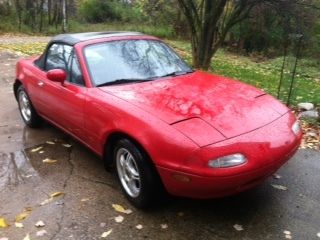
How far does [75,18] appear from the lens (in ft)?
84.2

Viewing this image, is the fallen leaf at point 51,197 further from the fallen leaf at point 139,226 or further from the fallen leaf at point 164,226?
the fallen leaf at point 164,226

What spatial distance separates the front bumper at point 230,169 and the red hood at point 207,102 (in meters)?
0.14

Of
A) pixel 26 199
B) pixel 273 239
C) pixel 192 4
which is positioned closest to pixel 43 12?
pixel 192 4

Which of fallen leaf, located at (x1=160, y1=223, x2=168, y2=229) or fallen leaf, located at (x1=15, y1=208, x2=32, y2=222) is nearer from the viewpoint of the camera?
fallen leaf, located at (x1=160, y1=223, x2=168, y2=229)

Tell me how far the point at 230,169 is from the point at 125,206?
48.0 inches

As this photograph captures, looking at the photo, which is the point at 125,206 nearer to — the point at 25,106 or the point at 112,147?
the point at 112,147

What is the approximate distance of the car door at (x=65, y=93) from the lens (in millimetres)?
4543

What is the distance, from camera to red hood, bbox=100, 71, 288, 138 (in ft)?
12.0

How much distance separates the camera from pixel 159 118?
3.61 meters

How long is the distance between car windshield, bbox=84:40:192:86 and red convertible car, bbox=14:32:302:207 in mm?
11

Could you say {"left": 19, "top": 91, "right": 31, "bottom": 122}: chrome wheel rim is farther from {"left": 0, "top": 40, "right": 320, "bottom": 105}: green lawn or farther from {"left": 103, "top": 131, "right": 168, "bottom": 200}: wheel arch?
{"left": 0, "top": 40, "right": 320, "bottom": 105}: green lawn

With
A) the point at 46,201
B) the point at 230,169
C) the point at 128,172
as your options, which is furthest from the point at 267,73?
the point at 230,169

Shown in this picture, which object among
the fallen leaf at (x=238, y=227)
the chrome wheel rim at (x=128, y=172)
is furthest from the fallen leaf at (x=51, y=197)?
the fallen leaf at (x=238, y=227)

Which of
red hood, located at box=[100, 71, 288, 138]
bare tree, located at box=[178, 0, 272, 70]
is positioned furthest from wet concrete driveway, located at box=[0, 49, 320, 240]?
bare tree, located at box=[178, 0, 272, 70]
